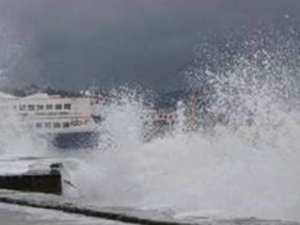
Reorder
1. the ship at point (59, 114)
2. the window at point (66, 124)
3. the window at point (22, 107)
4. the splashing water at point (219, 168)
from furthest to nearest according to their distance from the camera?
the window at point (66, 124), the window at point (22, 107), the ship at point (59, 114), the splashing water at point (219, 168)

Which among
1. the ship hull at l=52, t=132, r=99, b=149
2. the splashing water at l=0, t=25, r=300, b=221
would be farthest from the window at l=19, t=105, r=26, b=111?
the splashing water at l=0, t=25, r=300, b=221

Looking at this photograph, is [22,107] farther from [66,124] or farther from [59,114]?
[59,114]

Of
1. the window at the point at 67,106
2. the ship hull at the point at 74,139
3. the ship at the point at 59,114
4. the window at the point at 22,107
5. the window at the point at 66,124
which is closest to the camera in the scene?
the ship hull at the point at 74,139

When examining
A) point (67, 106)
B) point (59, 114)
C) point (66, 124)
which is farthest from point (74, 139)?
point (67, 106)

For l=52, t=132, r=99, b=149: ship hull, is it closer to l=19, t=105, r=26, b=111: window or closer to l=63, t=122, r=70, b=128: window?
l=63, t=122, r=70, b=128: window

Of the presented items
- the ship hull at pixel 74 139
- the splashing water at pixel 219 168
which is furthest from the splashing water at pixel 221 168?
the ship hull at pixel 74 139

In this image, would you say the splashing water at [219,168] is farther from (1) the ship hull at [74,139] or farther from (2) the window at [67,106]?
(2) the window at [67,106]

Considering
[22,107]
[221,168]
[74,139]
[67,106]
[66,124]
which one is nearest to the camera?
[221,168]

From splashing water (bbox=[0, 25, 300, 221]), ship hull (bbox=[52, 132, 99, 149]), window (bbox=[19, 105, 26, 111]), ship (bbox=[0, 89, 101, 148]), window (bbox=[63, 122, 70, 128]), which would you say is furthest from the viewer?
window (bbox=[63, 122, 70, 128])

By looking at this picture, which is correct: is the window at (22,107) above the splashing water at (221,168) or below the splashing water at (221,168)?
above

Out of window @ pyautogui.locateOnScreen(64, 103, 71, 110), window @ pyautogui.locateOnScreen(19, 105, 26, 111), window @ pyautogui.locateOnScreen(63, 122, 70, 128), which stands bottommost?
window @ pyautogui.locateOnScreen(63, 122, 70, 128)

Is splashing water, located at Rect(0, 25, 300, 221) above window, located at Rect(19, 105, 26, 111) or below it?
below

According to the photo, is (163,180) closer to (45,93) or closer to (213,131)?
(213,131)

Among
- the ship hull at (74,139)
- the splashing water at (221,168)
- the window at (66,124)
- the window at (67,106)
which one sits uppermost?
the window at (67,106)
